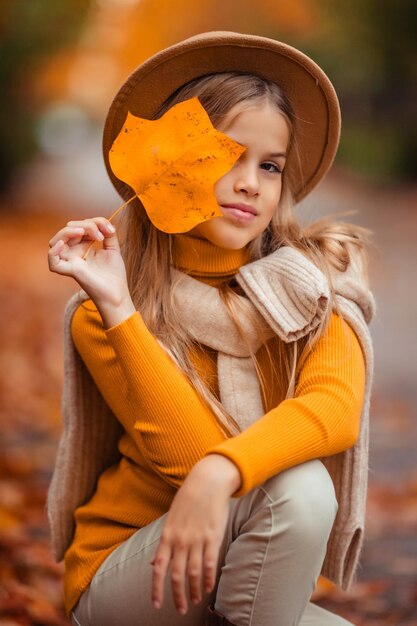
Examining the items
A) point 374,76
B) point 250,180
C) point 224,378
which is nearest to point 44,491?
point 224,378

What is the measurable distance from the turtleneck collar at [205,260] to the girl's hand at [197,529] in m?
0.54

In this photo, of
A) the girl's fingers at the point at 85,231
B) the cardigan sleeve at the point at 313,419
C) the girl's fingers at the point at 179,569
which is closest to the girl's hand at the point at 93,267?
the girl's fingers at the point at 85,231

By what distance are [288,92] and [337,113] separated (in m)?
0.14

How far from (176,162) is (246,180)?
15cm

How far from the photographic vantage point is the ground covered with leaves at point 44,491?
246cm

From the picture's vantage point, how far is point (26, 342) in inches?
215

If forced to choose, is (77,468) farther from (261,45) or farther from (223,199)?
(261,45)

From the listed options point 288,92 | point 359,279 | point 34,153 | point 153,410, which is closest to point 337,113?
point 288,92

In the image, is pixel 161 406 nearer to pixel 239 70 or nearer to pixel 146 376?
pixel 146 376

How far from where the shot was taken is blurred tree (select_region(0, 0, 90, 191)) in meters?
9.18

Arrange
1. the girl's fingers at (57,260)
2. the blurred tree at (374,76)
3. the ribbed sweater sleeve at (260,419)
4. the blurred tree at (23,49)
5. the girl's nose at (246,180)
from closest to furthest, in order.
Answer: the ribbed sweater sleeve at (260,419), the girl's fingers at (57,260), the girl's nose at (246,180), the blurred tree at (23,49), the blurred tree at (374,76)

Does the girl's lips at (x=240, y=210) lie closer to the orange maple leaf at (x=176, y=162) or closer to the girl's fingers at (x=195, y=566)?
the orange maple leaf at (x=176, y=162)

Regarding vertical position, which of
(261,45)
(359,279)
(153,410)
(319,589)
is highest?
(261,45)

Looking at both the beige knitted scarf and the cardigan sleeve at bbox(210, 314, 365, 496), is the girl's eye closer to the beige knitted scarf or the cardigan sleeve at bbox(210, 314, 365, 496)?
the beige knitted scarf
